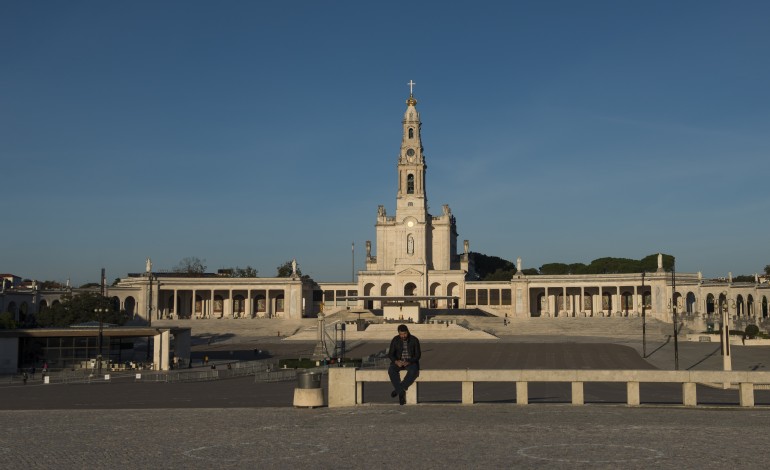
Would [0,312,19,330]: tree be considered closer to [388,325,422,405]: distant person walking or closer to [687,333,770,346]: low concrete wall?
[687,333,770,346]: low concrete wall

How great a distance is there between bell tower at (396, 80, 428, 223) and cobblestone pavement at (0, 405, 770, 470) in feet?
381

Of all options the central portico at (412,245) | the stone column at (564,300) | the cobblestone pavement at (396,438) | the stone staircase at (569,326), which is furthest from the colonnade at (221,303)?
the cobblestone pavement at (396,438)

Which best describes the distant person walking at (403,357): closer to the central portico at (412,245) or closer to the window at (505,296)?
the central portico at (412,245)

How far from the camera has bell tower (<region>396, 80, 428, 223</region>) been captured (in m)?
137

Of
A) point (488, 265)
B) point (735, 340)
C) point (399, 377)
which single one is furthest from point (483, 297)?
point (399, 377)

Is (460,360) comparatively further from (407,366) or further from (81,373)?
(407,366)

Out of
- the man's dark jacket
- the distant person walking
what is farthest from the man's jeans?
the man's dark jacket

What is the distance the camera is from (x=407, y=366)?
66.1 ft

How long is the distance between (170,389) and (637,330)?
72.0 m

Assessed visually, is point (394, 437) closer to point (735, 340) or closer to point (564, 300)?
point (735, 340)

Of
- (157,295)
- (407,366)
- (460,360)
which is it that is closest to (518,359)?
(460,360)

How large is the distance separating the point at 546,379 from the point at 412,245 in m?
116

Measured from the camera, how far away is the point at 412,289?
5305 inches

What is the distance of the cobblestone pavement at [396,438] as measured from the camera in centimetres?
1361
